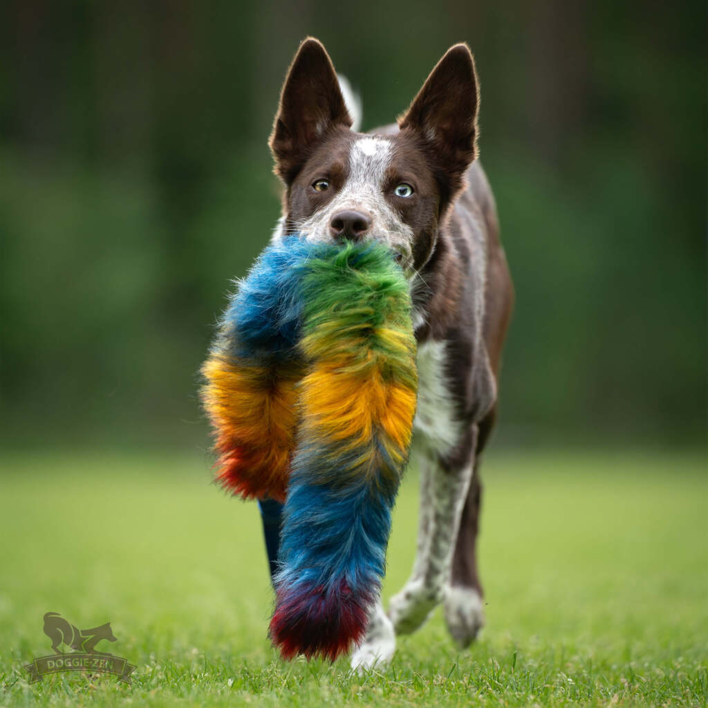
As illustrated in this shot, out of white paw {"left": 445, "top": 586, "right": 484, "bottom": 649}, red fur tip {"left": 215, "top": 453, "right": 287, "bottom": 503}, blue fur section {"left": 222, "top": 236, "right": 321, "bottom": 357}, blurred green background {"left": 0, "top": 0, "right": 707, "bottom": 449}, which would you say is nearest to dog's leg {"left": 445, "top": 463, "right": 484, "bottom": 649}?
white paw {"left": 445, "top": 586, "right": 484, "bottom": 649}

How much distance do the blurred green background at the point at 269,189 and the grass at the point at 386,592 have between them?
3.53m

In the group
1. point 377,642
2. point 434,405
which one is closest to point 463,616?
point 377,642

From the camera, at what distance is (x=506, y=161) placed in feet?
73.5

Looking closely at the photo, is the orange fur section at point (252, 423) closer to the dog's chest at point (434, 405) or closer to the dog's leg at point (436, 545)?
the dog's chest at point (434, 405)

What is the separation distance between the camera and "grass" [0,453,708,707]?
129 inches

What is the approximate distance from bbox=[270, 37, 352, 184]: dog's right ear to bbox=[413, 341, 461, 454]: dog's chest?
90 cm

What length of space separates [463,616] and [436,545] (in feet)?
1.38

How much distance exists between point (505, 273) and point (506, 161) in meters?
17.1

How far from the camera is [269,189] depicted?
68.5 ft

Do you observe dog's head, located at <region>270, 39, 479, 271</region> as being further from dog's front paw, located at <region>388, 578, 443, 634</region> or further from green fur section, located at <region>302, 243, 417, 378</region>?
dog's front paw, located at <region>388, 578, 443, 634</region>

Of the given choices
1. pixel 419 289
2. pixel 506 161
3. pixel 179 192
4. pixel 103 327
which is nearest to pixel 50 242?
pixel 103 327

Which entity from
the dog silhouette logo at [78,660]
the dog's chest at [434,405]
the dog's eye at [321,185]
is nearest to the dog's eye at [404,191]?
the dog's eye at [321,185]

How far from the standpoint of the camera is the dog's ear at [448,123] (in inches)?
172

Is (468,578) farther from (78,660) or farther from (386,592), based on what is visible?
(78,660)
